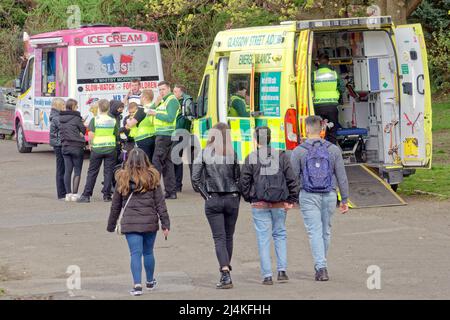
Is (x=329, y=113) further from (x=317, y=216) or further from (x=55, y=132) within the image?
(x=317, y=216)

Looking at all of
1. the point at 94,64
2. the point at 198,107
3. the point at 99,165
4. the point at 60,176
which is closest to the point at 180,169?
the point at 198,107

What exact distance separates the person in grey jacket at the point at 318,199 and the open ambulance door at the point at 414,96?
564 centimetres

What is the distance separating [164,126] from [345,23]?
3452 mm

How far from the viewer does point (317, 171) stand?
36.9 feet

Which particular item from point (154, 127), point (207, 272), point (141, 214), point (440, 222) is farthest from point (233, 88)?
point (141, 214)

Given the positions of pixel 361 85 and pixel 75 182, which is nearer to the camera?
pixel 361 85

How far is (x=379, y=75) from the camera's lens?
17.2m

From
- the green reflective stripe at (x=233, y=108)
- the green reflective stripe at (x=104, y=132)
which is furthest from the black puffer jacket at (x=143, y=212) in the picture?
the green reflective stripe at (x=104, y=132)

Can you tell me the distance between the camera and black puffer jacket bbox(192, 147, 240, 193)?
431 inches

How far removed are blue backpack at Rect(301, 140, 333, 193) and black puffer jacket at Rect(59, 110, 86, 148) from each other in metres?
7.76

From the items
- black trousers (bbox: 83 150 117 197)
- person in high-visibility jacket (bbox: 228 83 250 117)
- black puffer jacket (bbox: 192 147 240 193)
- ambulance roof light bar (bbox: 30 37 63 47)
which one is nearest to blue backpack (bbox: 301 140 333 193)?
black puffer jacket (bbox: 192 147 240 193)

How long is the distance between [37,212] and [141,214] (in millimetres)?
7139

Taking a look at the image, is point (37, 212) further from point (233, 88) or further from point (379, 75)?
point (379, 75)

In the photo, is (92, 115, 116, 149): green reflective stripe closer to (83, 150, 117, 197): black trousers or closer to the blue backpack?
(83, 150, 117, 197): black trousers
